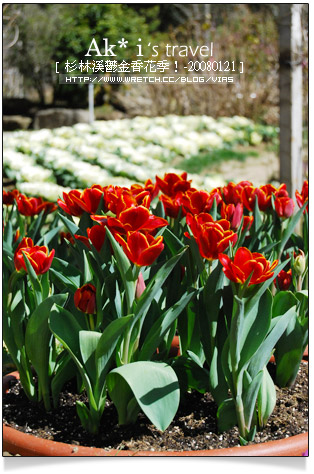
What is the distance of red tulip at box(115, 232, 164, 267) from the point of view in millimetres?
1079

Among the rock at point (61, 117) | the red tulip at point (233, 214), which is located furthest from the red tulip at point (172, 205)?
the rock at point (61, 117)

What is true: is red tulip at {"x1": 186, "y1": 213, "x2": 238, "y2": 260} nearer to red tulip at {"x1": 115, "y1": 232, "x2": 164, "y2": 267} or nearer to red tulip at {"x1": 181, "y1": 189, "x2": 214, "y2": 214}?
red tulip at {"x1": 115, "y1": 232, "x2": 164, "y2": 267}

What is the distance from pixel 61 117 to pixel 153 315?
273 inches

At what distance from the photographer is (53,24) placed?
950cm

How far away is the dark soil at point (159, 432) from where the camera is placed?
1.24 meters

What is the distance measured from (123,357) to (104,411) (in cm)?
22

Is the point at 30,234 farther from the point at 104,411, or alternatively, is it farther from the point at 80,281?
the point at 104,411

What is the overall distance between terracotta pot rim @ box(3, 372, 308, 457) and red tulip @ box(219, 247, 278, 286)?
338mm

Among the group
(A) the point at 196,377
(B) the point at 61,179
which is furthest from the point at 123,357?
(B) the point at 61,179

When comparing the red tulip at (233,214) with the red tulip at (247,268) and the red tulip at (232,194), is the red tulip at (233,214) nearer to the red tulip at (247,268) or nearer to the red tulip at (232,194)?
the red tulip at (232,194)

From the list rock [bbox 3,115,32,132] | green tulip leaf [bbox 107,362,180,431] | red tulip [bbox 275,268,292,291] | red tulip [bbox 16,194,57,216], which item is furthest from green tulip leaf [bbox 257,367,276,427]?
rock [bbox 3,115,32,132]

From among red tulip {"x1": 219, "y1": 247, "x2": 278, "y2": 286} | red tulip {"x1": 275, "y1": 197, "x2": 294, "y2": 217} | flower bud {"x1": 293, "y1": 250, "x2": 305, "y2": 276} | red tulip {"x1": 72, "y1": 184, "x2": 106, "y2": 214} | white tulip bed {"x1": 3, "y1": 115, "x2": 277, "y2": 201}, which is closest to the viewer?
red tulip {"x1": 219, "y1": 247, "x2": 278, "y2": 286}

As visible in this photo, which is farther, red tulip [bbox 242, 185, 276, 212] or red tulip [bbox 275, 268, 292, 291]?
red tulip [bbox 242, 185, 276, 212]

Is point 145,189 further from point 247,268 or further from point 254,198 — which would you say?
point 247,268
